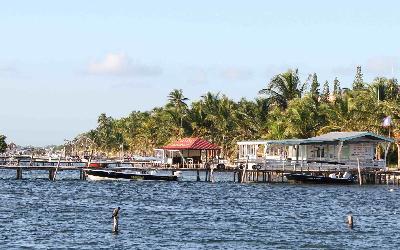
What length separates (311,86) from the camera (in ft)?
456

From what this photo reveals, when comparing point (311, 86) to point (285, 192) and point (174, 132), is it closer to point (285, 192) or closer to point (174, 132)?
point (174, 132)

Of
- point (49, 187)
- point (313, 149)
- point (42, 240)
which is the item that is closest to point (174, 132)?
Result: point (313, 149)

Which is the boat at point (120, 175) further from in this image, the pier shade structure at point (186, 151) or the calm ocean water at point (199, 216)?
the pier shade structure at point (186, 151)

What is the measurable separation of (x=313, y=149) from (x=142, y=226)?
48.9 metres

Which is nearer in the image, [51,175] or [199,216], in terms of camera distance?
[199,216]

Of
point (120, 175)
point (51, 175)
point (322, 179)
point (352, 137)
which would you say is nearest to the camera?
point (322, 179)

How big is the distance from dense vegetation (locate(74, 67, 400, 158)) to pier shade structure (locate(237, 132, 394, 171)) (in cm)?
625

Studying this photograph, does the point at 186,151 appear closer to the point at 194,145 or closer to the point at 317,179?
the point at 194,145

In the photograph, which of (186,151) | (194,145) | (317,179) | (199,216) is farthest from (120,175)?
(199,216)

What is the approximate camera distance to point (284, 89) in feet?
393

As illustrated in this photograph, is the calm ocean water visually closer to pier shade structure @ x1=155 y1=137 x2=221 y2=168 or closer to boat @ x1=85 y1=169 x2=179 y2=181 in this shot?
boat @ x1=85 y1=169 x2=179 y2=181

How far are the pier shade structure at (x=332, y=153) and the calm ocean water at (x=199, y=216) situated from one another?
3534 millimetres

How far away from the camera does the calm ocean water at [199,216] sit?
145 feet

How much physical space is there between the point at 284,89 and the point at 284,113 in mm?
9850
